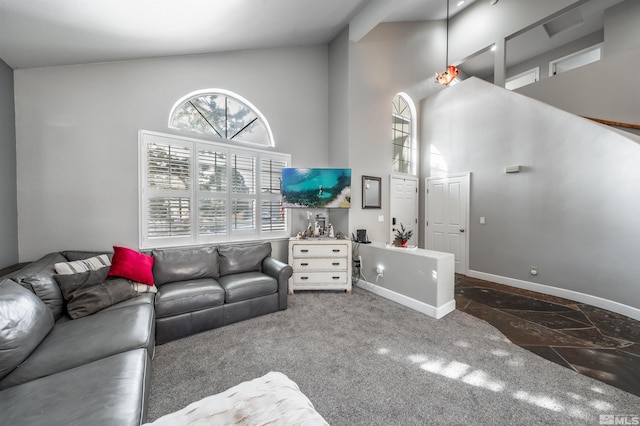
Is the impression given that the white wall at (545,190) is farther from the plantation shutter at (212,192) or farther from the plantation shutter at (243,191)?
the plantation shutter at (212,192)

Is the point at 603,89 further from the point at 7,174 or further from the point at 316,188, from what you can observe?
the point at 7,174

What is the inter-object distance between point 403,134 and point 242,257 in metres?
4.11

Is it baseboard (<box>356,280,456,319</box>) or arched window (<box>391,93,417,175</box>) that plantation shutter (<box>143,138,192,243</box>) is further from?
arched window (<box>391,93,417,175</box>)

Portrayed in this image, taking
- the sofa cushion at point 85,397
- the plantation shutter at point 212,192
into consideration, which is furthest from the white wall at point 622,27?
the sofa cushion at point 85,397

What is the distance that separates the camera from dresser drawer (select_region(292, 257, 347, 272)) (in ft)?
11.7

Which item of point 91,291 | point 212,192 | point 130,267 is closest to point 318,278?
point 212,192

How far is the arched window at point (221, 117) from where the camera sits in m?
3.29

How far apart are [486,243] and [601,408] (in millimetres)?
3079

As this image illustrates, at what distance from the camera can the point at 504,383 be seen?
1766mm

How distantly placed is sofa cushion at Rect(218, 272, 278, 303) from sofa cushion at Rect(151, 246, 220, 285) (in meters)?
0.23

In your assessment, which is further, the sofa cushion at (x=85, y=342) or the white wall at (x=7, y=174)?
the white wall at (x=7, y=174)

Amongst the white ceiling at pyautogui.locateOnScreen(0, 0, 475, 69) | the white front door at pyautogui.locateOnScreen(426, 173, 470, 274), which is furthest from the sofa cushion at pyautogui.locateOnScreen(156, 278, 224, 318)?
the white front door at pyautogui.locateOnScreen(426, 173, 470, 274)

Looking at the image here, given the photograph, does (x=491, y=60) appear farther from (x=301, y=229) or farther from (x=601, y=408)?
(x=601, y=408)

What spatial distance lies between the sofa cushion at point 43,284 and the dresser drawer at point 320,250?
2.40 metres
